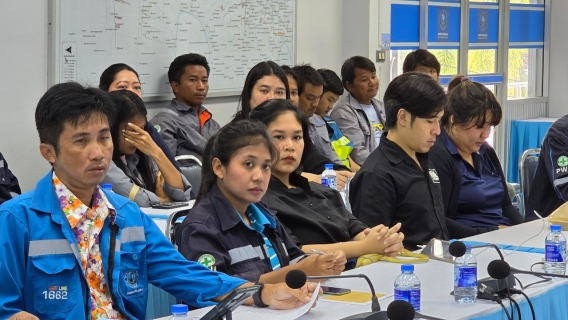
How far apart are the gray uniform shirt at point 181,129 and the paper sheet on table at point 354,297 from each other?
10.2 ft

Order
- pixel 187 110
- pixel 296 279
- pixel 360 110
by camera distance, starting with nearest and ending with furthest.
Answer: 1. pixel 296 279
2. pixel 187 110
3. pixel 360 110

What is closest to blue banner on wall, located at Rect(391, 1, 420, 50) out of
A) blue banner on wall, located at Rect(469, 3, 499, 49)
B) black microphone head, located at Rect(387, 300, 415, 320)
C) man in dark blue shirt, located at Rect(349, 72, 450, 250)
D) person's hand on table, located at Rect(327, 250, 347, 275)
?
A: blue banner on wall, located at Rect(469, 3, 499, 49)

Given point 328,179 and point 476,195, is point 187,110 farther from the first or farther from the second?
point 476,195

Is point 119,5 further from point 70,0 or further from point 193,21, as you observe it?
point 193,21

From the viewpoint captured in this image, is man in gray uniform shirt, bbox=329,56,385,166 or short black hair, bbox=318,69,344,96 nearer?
short black hair, bbox=318,69,344,96

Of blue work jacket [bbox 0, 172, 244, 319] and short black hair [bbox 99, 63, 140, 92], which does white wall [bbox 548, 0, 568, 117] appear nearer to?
short black hair [bbox 99, 63, 140, 92]

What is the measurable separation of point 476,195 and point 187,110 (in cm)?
233

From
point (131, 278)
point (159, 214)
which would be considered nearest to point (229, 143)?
point (131, 278)

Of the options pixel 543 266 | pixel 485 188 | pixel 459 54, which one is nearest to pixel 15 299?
pixel 543 266

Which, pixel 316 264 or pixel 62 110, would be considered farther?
pixel 316 264

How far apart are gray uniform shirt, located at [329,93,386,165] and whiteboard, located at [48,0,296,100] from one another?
67 centimetres

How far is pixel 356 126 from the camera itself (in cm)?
634

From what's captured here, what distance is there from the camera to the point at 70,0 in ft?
15.7

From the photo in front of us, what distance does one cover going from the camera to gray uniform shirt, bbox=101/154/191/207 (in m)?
4.03
